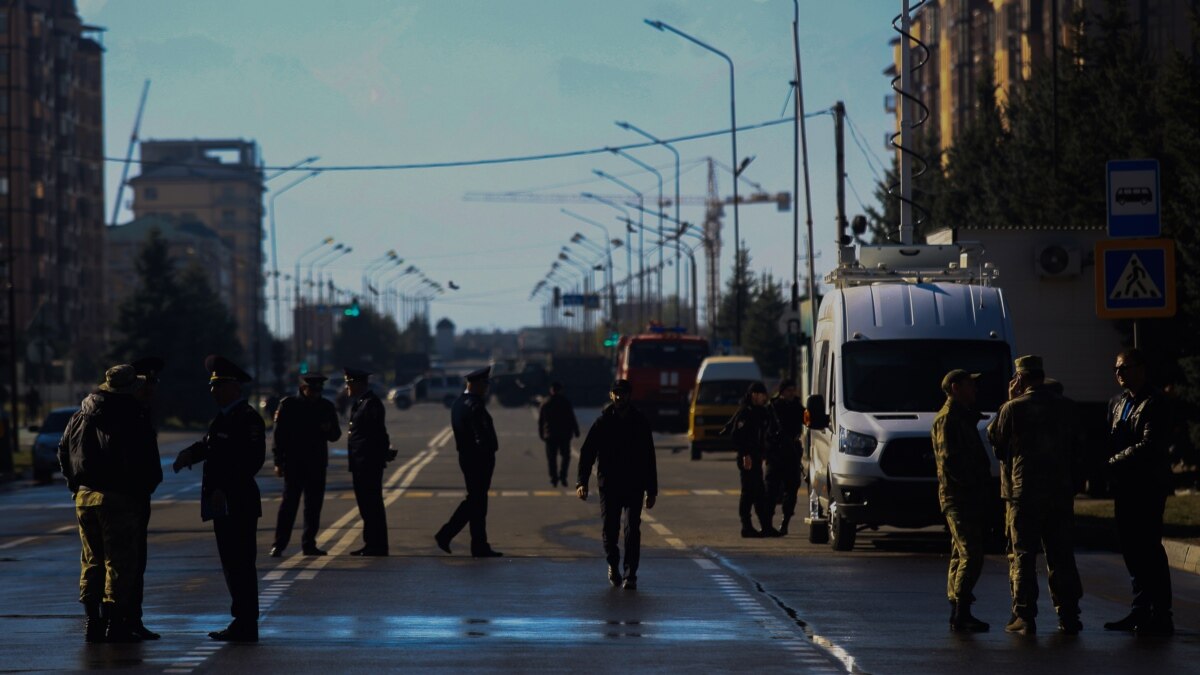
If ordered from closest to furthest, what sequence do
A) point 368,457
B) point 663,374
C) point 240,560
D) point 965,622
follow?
point 240,560 → point 965,622 → point 368,457 → point 663,374

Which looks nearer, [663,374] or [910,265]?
[910,265]

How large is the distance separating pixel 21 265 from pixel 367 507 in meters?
108

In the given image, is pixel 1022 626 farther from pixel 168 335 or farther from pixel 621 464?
pixel 168 335

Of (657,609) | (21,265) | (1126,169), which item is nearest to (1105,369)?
(1126,169)

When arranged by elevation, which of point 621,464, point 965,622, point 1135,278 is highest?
point 1135,278

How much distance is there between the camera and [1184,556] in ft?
58.5

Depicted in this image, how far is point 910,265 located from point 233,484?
36.8 ft

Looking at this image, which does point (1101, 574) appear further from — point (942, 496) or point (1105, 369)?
point (1105, 369)

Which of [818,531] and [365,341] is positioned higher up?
[365,341]

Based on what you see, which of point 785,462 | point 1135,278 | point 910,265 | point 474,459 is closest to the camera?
point 1135,278

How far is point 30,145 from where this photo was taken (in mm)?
123312

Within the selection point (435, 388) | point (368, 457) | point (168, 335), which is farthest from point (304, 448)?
point (435, 388)

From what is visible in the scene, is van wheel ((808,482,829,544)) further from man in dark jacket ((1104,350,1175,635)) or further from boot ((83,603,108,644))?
boot ((83,603,108,644))

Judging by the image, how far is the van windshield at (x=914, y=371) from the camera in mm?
19781
